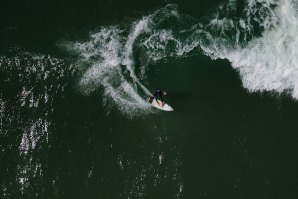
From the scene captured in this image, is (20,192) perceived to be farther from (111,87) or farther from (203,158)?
(203,158)

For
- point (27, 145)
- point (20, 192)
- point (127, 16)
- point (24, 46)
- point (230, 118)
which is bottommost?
point (20, 192)

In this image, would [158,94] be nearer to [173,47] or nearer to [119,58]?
[173,47]

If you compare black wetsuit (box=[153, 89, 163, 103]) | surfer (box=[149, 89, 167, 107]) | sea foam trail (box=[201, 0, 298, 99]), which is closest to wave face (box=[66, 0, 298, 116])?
sea foam trail (box=[201, 0, 298, 99])

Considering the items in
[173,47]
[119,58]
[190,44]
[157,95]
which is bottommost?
[157,95]

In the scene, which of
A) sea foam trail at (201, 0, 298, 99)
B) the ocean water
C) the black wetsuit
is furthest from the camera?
sea foam trail at (201, 0, 298, 99)

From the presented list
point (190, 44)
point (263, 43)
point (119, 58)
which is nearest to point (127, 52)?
point (119, 58)

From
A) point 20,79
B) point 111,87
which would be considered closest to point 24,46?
point 20,79

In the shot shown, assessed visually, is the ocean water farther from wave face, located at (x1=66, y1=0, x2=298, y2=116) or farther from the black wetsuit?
the black wetsuit

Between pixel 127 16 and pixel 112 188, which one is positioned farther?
pixel 127 16

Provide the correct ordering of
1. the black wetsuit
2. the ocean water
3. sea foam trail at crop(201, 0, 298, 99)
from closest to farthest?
the ocean water, the black wetsuit, sea foam trail at crop(201, 0, 298, 99)
